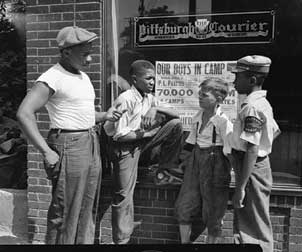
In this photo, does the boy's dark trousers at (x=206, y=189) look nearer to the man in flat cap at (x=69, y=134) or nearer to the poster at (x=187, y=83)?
the poster at (x=187, y=83)

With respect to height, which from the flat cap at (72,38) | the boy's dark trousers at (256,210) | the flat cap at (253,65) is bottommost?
the boy's dark trousers at (256,210)

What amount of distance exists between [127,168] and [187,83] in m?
0.96

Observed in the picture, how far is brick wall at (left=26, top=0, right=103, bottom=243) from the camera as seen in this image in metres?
3.84

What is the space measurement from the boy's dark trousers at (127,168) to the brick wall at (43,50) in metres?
0.58

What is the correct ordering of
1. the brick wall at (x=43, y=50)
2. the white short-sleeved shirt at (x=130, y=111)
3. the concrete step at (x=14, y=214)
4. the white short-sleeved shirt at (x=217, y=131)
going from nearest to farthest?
the white short-sleeved shirt at (x=217, y=131) → the white short-sleeved shirt at (x=130, y=111) → the brick wall at (x=43, y=50) → the concrete step at (x=14, y=214)

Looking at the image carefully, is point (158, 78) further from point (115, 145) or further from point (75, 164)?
point (75, 164)

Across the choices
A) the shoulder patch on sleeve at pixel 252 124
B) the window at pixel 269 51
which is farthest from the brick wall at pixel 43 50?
the shoulder patch on sleeve at pixel 252 124

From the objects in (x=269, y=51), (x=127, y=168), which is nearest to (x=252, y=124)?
(x=269, y=51)

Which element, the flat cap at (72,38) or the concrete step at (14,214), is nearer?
the flat cap at (72,38)

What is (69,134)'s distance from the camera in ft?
10.3

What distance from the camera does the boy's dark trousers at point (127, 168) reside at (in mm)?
3721

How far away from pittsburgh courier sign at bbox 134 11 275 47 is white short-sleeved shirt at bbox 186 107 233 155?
0.70m

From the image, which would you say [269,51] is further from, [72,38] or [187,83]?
[72,38]

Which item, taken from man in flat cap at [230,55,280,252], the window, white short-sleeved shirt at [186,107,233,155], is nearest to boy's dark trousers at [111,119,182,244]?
white short-sleeved shirt at [186,107,233,155]
